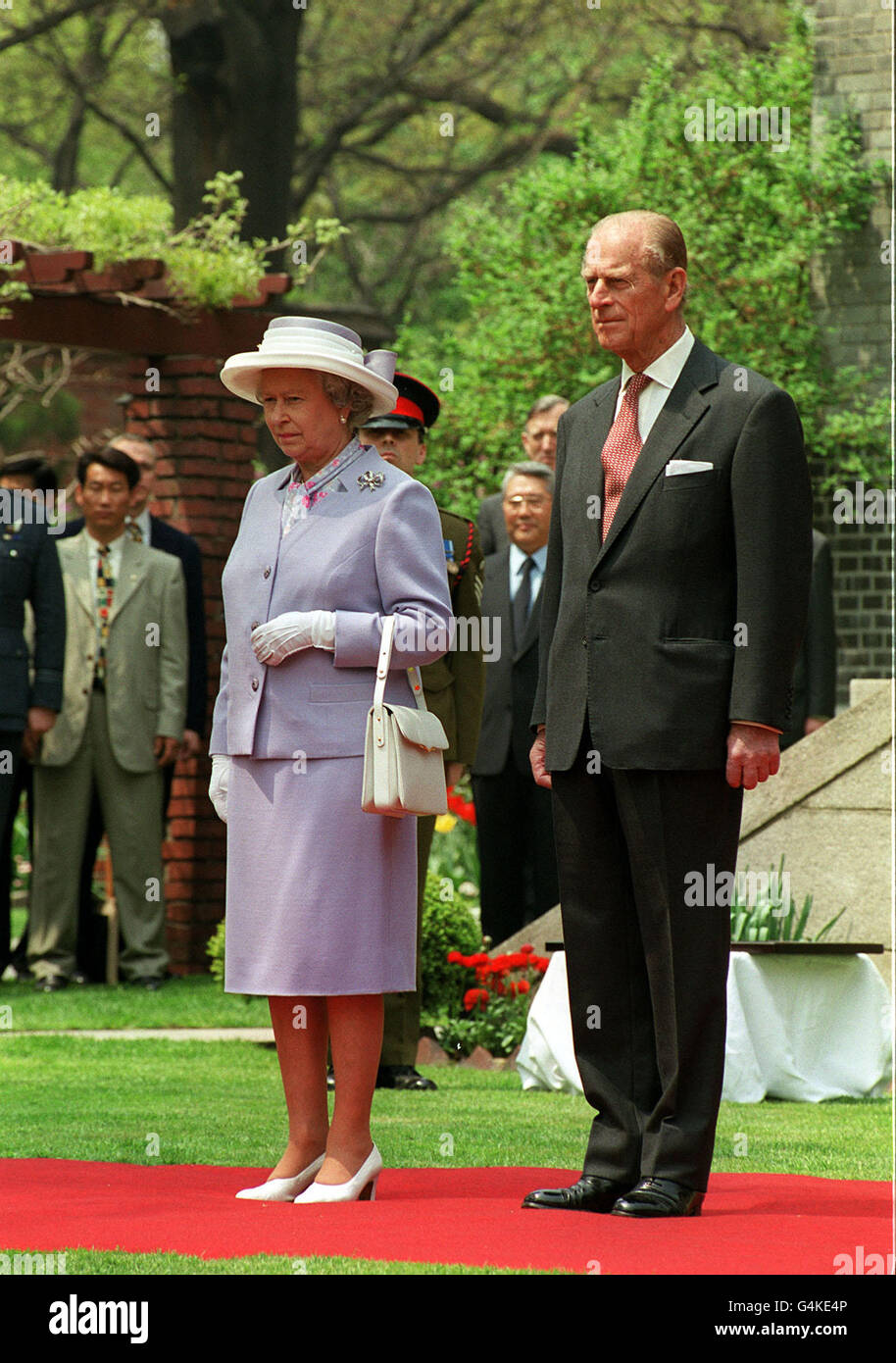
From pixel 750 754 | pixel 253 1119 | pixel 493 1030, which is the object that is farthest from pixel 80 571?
pixel 750 754

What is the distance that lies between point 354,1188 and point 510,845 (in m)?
4.59

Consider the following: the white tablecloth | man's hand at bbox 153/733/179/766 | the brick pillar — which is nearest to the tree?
the brick pillar

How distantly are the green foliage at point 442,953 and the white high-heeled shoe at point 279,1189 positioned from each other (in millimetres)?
3618

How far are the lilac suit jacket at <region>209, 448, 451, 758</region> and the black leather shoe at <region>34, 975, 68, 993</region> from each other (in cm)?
551

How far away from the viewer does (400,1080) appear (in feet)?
25.3

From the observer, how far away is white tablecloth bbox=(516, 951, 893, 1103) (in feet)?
25.9

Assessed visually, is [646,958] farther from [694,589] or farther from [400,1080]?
[400,1080]

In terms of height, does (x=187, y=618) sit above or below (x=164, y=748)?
above

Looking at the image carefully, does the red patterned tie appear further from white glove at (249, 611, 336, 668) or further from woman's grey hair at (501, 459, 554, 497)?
woman's grey hair at (501, 459, 554, 497)

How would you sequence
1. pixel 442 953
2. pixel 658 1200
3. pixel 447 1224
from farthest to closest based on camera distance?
pixel 442 953, pixel 658 1200, pixel 447 1224

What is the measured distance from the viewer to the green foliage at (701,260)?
17.2 m

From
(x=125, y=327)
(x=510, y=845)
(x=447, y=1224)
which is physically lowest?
(x=447, y=1224)
